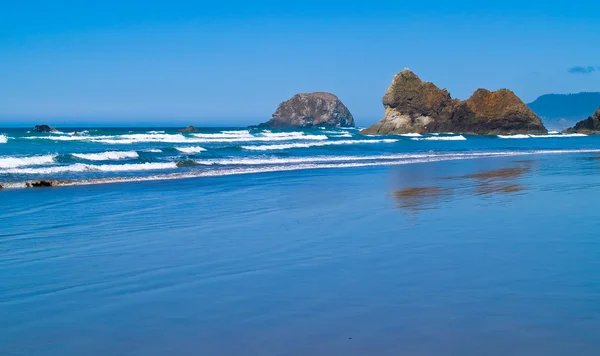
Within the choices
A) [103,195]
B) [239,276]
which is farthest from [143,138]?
[239,276]

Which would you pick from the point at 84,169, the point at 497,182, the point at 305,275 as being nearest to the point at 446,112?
the point at 84,169

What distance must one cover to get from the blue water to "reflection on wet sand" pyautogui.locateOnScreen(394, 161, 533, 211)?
16 cm

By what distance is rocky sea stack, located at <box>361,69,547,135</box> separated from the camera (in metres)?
77.6

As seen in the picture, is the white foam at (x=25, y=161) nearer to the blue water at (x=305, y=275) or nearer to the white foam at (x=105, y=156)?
the white foam at (x=105, y=156)

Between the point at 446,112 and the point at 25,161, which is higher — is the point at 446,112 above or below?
above

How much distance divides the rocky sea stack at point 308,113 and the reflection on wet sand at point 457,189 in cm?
11506

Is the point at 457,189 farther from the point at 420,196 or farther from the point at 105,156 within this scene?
the point at 105,156

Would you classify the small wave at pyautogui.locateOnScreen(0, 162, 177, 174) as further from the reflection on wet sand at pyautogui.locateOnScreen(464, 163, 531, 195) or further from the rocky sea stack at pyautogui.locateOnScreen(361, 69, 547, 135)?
the rocky sea stack at pyautogui.locateOnScreen(361, 69, 547, 135)

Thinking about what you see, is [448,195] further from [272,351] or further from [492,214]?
[272,351]

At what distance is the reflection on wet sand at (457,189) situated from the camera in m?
11.4

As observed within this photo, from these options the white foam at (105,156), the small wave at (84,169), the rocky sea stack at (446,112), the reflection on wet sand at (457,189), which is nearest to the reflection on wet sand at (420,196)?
the reflection on wet sand at (457,189)

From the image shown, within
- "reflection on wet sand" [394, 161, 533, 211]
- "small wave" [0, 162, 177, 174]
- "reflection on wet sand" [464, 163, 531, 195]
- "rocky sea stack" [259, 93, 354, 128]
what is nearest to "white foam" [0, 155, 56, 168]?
"small wave" [0, 162, 177, 174]

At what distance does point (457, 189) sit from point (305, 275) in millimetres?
8414

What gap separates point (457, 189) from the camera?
44.3 feet
